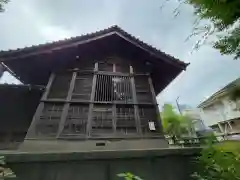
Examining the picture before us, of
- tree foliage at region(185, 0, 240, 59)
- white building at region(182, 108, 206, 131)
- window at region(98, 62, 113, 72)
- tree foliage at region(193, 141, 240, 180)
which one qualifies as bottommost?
tree foliage at region(193, 141, 240, 180)

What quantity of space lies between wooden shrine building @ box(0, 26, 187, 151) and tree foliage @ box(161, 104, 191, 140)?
35.4ft

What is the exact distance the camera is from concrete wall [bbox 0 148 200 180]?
3.32 metres

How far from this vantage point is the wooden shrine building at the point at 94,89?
6.05 metres

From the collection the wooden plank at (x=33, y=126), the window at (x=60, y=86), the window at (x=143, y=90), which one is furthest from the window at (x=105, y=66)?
the wooden plank at (x=33, y=126)

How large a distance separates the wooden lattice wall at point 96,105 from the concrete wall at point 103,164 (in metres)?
2.56

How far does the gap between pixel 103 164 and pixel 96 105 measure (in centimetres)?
353

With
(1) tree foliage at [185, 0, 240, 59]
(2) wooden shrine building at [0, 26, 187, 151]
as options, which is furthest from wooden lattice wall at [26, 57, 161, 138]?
(1) tree foliage at [185, 0, 240, 59]

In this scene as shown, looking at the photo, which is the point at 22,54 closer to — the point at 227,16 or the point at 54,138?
the point at 54,138

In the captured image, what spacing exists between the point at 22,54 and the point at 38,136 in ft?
11.1

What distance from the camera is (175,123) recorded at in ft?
63.4

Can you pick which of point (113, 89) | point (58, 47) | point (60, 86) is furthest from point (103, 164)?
point (58, 47)

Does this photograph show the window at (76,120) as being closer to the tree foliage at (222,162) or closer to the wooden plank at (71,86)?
the wooden plank at (71,86)

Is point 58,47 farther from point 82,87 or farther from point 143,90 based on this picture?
point 143,90

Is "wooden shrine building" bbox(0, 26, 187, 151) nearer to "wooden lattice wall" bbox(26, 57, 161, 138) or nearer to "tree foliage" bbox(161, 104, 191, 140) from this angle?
"wooden lattice wall" bbox(26, 57, 161, 138)
